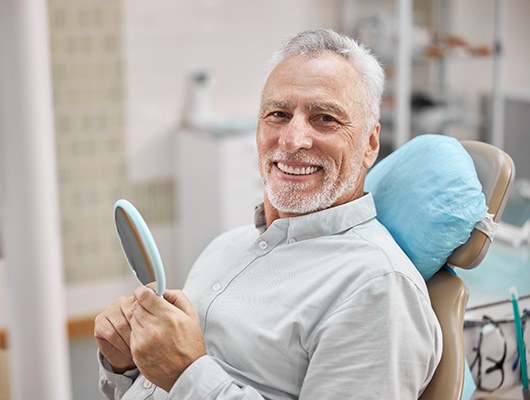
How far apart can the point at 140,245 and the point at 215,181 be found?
2.49 meters

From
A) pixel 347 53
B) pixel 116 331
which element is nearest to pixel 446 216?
pixel 347 53

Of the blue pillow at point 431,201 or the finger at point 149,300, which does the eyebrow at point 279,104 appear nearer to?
the blue pillow at point 431,201

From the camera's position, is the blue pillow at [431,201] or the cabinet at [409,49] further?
the cabinet at [409,49]

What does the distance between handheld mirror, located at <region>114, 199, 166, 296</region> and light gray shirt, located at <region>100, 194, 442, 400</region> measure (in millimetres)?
168

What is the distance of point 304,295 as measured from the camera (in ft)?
5.07

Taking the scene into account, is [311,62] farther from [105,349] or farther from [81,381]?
[81,381]

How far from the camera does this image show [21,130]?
6.57ft

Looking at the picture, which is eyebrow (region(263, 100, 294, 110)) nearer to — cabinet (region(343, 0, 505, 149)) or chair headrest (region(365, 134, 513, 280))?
chair headrest (region(365, 134, 513, 280))

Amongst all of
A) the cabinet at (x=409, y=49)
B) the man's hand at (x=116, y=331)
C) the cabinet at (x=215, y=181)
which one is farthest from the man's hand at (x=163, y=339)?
the cabinet at (x=409, y=49)

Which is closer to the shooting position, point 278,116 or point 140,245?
point 140,245

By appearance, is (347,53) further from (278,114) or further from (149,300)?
(149,300)

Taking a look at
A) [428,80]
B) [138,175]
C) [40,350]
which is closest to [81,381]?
[138,175]

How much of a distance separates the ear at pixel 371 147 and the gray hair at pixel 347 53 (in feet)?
0.13

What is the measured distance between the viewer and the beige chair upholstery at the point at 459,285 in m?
1.54
